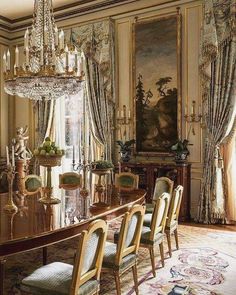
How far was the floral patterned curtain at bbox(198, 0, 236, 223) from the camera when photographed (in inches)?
193

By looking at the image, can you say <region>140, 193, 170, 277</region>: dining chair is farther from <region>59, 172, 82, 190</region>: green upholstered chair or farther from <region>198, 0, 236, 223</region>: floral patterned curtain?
<region>198, 0, 236, 223</region>: floral patterned curtain

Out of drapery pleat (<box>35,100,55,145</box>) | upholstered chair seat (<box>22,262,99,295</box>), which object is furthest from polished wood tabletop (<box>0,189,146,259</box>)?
drapery pleat (<box>35,100,55,145</box>)

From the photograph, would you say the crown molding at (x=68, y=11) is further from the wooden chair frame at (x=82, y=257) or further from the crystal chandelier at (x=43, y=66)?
the wooden chair frame at (x=82, y=257)

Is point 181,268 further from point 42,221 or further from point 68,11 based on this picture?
point 68,11

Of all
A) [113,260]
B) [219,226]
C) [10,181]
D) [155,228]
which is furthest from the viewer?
[219,226]

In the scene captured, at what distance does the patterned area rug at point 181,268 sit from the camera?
Answer: 2.92 metres

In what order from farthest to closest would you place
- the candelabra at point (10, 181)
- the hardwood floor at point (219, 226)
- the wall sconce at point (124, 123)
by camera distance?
the wall sconce at point (124, 123)
the hardwood floor at point (219, 226)
the candelabra at point (10, 181)

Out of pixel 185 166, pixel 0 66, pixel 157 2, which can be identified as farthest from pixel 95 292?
pixel 0 66

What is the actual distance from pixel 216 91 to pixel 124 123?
1.61m

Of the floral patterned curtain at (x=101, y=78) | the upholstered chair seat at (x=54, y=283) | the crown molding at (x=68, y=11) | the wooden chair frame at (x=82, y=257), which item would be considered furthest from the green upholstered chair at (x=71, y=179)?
the crown molding at (x=68, y=11)

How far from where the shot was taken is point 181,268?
3.36m

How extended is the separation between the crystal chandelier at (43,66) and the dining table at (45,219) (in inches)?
46.0

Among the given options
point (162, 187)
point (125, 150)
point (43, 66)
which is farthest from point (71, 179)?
point (43, 66)

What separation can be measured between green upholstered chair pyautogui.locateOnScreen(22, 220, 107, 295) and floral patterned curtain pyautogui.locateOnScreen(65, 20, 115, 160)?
3.73 m
